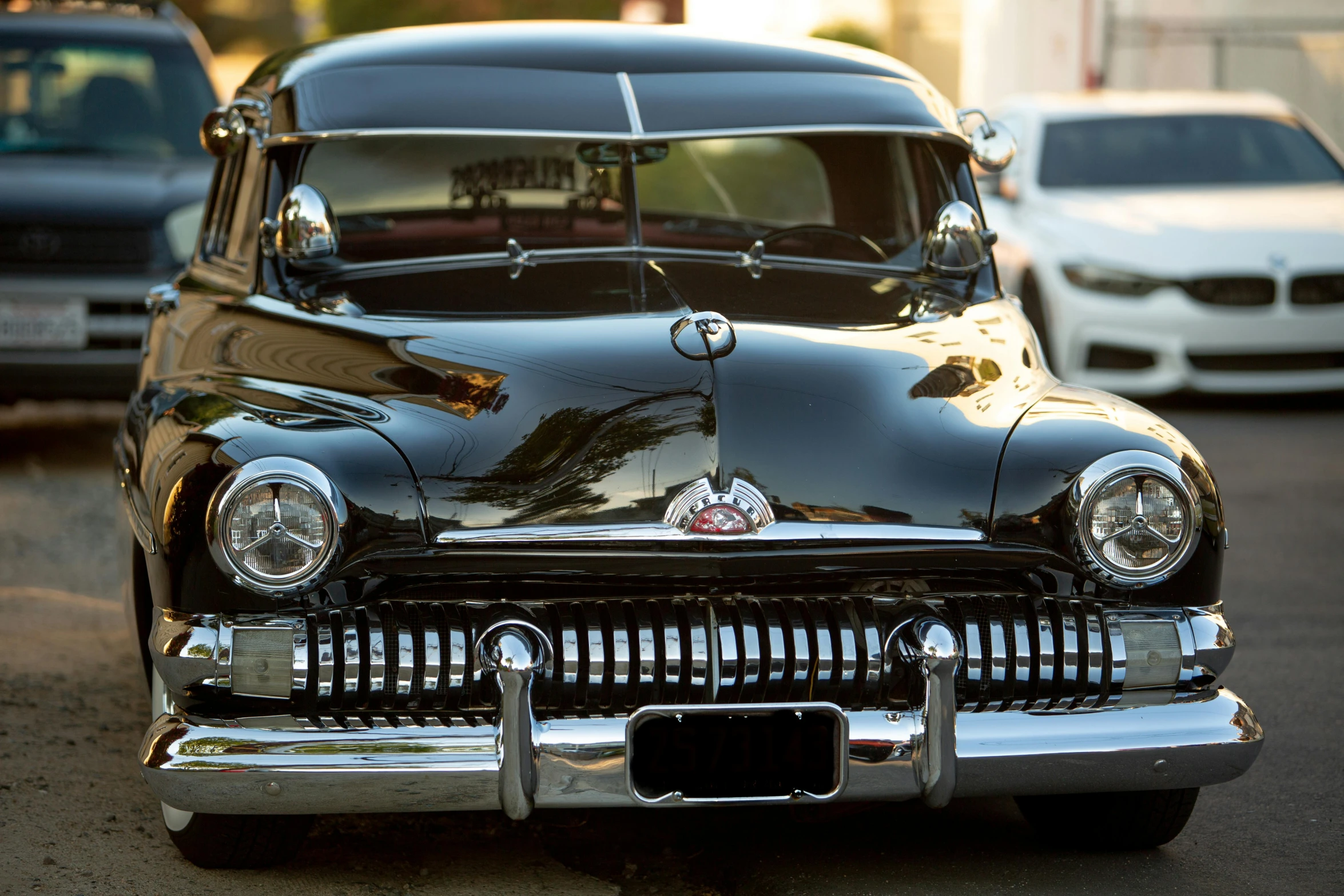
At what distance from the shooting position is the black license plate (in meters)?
2.98

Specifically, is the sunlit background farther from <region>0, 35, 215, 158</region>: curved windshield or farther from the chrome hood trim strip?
the chrome hood trim strip

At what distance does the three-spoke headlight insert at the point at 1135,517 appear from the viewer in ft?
10.3

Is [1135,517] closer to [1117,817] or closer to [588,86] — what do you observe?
[1117,817]

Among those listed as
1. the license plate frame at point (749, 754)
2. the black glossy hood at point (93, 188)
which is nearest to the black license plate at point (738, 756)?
the license plate frame at point (749, 754)

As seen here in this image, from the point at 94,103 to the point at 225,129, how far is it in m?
4.81

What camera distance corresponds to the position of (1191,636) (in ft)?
10.4

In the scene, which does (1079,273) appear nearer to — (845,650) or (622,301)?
(622,301)

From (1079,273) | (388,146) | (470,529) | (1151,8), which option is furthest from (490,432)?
(1151,8)

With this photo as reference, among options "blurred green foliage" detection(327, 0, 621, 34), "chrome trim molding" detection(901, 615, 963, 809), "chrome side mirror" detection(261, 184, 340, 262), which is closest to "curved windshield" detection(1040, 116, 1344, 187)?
"chrome side mirror" detection(261, 184, 340, 262)

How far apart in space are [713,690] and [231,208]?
7.77 ft

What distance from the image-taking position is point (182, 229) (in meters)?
7.93

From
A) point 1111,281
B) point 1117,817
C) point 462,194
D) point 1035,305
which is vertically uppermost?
point 462,194

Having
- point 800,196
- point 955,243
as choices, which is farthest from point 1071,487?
point 800,196

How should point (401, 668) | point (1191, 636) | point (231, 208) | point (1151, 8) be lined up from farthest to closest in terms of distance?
point (1151, 8), point (231, 208), point (1191, 636), point (401, 668)
